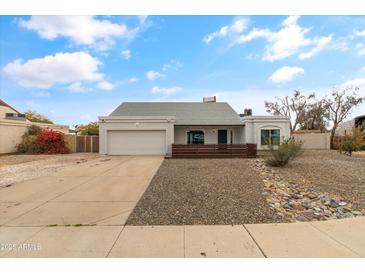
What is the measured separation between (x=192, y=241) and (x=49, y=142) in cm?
2072

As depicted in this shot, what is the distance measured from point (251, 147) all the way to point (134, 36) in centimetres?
1054

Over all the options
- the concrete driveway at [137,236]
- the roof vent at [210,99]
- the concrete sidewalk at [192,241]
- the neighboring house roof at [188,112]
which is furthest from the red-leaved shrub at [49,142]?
the concrete sidewalk at [192,241]

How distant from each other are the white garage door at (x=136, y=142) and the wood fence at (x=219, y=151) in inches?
107

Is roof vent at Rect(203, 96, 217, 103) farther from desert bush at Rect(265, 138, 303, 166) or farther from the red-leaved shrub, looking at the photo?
desert bush at Rect(265, 138, 303, 166)

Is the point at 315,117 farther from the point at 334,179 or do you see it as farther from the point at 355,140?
the point at 334,179

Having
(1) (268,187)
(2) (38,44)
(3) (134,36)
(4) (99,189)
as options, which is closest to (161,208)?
(4) (99,189)

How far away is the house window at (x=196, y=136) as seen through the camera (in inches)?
846

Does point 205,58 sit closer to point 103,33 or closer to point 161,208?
point 103,33

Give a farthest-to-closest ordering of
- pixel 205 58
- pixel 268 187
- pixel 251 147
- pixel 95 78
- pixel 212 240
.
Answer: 1. pixel 95 78
2. pixel 251 147
3. pixel 205 58
4. pixel 268 187
5. pixel 212 240

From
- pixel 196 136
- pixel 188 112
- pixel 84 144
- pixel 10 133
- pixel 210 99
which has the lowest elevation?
pixel 84 144

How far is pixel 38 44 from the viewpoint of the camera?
1162 centimetres

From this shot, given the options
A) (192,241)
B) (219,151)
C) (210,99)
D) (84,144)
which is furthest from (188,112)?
(192,241)

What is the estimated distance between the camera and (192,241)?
3.79 m

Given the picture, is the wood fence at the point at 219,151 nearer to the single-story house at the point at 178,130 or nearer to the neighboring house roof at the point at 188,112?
the single-story house at the point at 178,130
